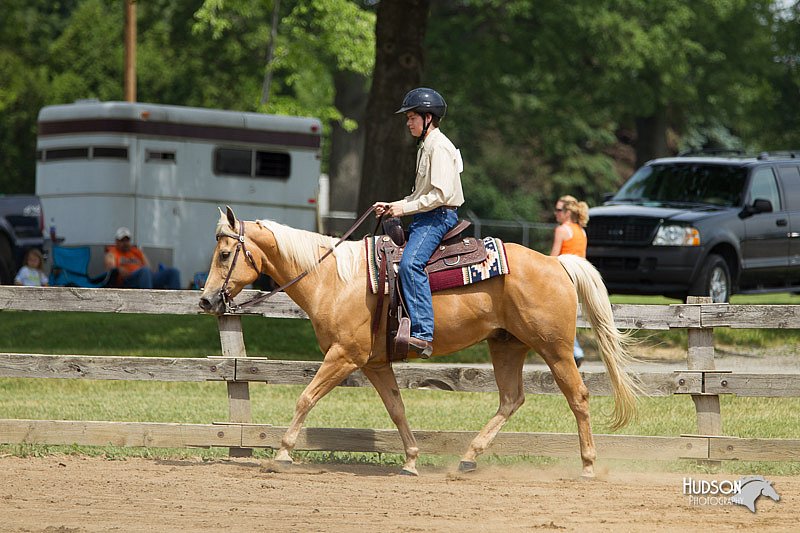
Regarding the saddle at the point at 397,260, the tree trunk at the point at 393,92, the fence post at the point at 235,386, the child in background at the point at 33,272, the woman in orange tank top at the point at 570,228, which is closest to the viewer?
the saddle at the point at 397,260

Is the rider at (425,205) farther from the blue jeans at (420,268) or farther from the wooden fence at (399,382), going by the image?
the wooden fence at (399,382)

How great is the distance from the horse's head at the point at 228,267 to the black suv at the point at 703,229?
8578mm

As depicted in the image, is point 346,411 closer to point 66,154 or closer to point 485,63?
point 66,154

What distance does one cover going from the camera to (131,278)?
17.8m

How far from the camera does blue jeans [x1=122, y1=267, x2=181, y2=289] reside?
17766mm

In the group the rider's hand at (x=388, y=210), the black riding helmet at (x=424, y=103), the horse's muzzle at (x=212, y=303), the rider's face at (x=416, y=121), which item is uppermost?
the black riding helmet at (x=424, y=103)

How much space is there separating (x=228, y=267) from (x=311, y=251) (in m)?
0.61

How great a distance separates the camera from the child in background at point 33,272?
60.2ft

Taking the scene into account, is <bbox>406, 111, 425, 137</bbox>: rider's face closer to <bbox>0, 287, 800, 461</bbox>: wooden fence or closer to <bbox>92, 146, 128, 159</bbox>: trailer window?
<bbox>0, 287, 800, 461</bbox>: wooden fence

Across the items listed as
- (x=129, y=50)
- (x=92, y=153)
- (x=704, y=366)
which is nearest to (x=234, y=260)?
(x=704, y=366)

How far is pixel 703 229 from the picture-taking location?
52.4 feet

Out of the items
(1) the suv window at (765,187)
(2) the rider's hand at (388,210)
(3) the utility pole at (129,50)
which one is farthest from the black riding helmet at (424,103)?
(3) the utility pole at (129,50)

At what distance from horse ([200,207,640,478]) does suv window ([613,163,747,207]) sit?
28.4 ft

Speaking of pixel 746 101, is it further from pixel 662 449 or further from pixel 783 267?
pixel 662 449
